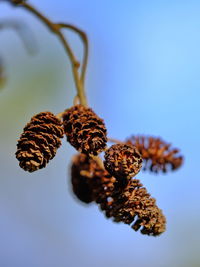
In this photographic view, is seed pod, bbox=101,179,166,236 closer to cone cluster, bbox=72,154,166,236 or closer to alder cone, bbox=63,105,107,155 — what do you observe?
cone cluster, bbox=72,154,166,236

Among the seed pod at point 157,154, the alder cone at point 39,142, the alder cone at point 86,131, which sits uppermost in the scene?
the seed pod at point 157,154

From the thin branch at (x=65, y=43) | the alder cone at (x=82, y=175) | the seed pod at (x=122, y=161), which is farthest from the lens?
the thin branch at (x=65, y=43)

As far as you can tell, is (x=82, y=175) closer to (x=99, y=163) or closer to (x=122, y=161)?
(x=99, y=163)

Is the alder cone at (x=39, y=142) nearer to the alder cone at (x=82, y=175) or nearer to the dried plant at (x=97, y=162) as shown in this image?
the dried plant at (x=97, y=162)

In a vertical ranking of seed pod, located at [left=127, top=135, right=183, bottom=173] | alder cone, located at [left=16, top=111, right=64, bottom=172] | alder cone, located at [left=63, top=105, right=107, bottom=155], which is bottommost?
alder cone, located at [left=16, top=111, right=64, bottom=172]

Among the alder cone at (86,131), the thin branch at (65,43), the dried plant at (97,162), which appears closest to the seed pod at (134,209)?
the dried plant at (97,162)

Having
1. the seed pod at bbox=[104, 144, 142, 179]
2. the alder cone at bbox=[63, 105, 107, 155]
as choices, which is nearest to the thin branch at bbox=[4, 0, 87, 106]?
the alder cone at bbox=[63, 105, 107, 155]

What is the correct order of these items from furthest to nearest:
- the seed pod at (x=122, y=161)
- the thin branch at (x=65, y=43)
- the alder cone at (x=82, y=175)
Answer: the thin branch at (x=65, y=43) < the alder cone at (x=82, y=175) < the seed pod at (x=122, y=161)

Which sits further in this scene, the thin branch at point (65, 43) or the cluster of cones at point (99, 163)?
the thin branch at point (65, 43)
